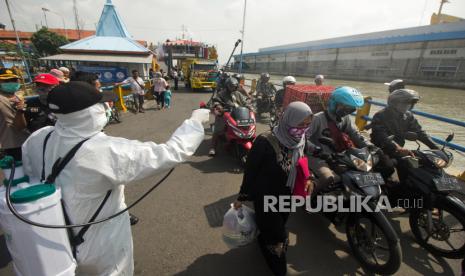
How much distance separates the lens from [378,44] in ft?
120

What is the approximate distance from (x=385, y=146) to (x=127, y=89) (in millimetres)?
10563

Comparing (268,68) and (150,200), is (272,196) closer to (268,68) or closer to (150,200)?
(150,200)

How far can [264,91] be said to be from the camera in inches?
374

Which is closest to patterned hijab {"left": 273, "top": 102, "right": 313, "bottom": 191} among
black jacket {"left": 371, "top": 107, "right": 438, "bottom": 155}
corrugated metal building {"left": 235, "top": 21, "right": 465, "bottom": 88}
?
black jacket {"left": 371, "top": 107, "right": 438, "bottom": 155}

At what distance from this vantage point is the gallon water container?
3.72ft

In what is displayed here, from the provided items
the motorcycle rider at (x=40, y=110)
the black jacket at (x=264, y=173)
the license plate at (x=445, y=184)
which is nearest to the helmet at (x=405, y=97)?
the license plate at (x=445, y=184)

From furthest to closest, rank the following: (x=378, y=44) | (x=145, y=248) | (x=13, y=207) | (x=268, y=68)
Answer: (x=268, y=68), (x=378, y=44), (x=145, y=248), (x=13, y=207)

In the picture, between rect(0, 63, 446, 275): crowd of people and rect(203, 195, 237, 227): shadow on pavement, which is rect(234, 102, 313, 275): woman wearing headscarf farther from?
rect(203, 195, 237, 227): shadow on pavement

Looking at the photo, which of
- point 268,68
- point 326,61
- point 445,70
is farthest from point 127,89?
point 268,68

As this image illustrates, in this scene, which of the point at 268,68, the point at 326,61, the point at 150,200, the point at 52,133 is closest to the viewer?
the point at 52,133

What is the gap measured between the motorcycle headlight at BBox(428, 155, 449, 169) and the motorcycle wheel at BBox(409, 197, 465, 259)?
14.4 inches

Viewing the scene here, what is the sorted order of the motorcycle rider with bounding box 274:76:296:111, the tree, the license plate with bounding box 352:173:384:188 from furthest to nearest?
the tree, the motorcycle rider with bounding box 274:76:296:111, the license plate with bounding box 352:173:384:188

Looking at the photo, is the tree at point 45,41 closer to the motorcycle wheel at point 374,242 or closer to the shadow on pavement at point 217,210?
the shadow on pavement at point 217,210

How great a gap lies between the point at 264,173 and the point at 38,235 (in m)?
1.70
